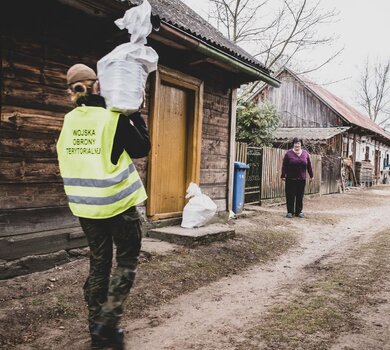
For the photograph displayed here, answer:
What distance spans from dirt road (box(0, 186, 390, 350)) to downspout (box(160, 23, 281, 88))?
9.54 ft

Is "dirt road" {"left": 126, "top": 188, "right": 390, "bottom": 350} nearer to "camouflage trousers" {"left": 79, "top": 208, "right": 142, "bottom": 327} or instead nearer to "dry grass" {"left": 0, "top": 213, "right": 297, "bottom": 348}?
"dry grass" {"left": 0, "top": 213, "right": 297, "bottom": 348}

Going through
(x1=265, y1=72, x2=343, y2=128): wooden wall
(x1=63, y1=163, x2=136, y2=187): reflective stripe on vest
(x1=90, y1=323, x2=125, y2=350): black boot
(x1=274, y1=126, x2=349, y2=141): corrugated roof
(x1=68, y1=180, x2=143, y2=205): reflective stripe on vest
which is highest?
(x1=265, y1=72, x2=343, y2=128): wooden wall

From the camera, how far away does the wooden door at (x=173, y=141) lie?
6.31 m

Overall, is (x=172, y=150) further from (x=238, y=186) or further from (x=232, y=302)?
(x=232, y=302)

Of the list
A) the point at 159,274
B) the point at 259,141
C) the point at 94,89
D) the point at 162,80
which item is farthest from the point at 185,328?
the point at 259,141

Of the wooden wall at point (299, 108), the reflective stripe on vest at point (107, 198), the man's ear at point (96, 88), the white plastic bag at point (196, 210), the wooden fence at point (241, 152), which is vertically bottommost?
the white plastic bag at point (196, 210)

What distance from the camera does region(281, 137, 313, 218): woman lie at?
390 inches

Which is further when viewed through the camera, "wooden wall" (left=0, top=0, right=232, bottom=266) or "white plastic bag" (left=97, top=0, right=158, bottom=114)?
"wooden wall" (left=0, top=0, right=232, bottom=266)

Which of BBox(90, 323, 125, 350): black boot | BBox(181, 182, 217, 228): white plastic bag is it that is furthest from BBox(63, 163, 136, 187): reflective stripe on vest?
BBox(181, 182, 217, 228): white plastic bag

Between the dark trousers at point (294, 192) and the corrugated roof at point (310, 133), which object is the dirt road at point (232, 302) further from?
the corrugated roof at point (310, 133)

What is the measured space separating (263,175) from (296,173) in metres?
2.12

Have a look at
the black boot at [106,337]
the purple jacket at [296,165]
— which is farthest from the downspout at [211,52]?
the black boot at [106,337]

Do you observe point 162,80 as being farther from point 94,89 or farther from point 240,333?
point 240,333

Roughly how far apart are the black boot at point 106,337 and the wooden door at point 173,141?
3.44m
